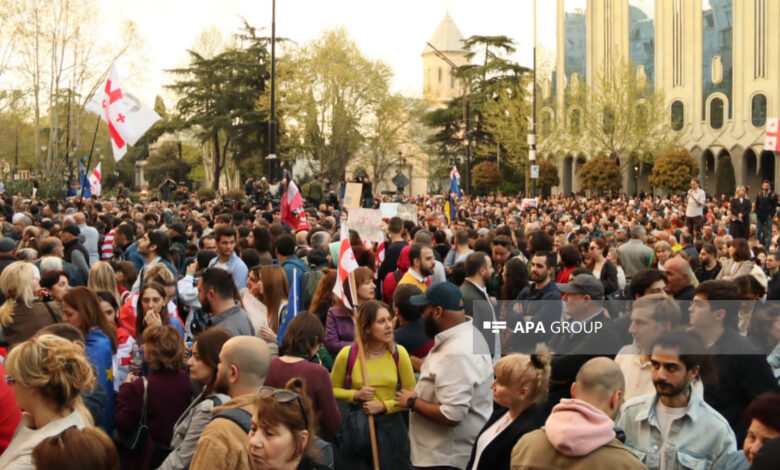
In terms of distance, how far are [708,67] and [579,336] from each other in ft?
197

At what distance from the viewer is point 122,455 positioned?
611 cm

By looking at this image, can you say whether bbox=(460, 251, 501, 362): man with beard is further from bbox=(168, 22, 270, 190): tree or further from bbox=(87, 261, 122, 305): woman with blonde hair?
bbox=(168, 22, 270, 190): tree

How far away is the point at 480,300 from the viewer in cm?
851

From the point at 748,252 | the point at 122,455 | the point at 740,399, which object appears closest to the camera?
the point at 740,399

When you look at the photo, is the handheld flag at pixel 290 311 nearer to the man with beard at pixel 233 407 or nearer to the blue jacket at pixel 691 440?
the man with beard at pixel 233 407

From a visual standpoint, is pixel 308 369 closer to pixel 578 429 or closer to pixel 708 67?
pixel 578 429

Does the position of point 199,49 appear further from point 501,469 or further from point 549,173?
point 501,469

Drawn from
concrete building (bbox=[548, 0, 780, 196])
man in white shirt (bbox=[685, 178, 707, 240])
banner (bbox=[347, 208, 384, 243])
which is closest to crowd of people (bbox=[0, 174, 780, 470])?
banner (bbox=[347, 208, 384, 243])

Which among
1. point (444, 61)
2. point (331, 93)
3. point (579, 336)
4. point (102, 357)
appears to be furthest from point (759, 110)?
point (444, 61)

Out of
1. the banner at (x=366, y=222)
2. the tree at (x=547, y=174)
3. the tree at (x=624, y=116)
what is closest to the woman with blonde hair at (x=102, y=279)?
the banner at (x=366, y=222)

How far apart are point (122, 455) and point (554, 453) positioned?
130 inches

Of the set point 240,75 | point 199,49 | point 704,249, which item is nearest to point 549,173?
point 240,75

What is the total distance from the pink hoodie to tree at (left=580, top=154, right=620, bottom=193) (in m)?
56.2

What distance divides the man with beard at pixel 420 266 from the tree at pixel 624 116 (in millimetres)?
52257
